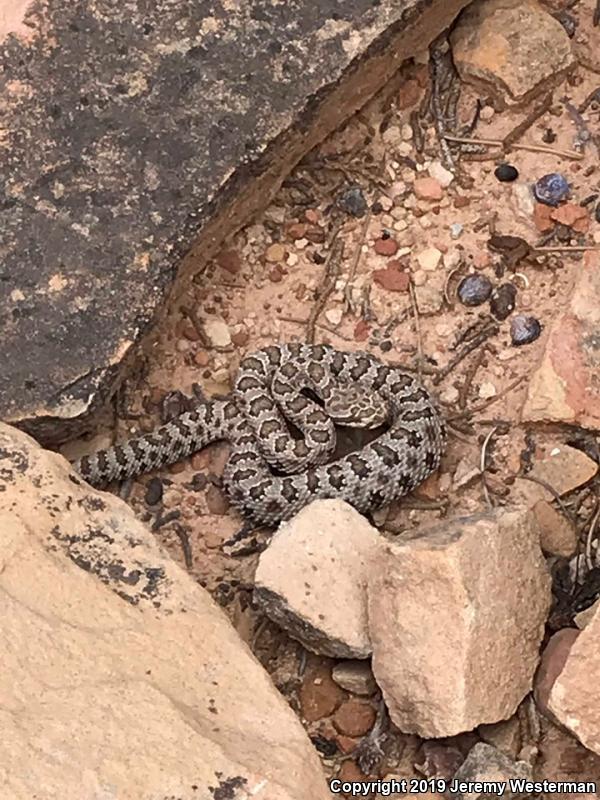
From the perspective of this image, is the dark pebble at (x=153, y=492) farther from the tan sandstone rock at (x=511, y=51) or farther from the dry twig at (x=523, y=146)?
the tan sandstone rock at (x=511, y=51)

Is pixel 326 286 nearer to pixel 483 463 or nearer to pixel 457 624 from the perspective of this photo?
pixel 483 463

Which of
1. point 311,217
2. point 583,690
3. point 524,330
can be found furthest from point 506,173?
point 583,690

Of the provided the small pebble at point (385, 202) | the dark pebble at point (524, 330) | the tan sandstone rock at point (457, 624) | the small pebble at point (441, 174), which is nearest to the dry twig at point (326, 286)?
the small pebble at point (385, 202)

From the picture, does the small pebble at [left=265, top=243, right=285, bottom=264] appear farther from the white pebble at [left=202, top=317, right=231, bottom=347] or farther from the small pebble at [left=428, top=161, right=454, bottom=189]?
the small pebble at [left=428, top=161, right=454, bottom=189]

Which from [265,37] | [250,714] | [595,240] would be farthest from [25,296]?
[595,240]

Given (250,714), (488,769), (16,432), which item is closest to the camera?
(250,714)

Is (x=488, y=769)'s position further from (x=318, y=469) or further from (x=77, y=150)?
(x=77, y=150)
